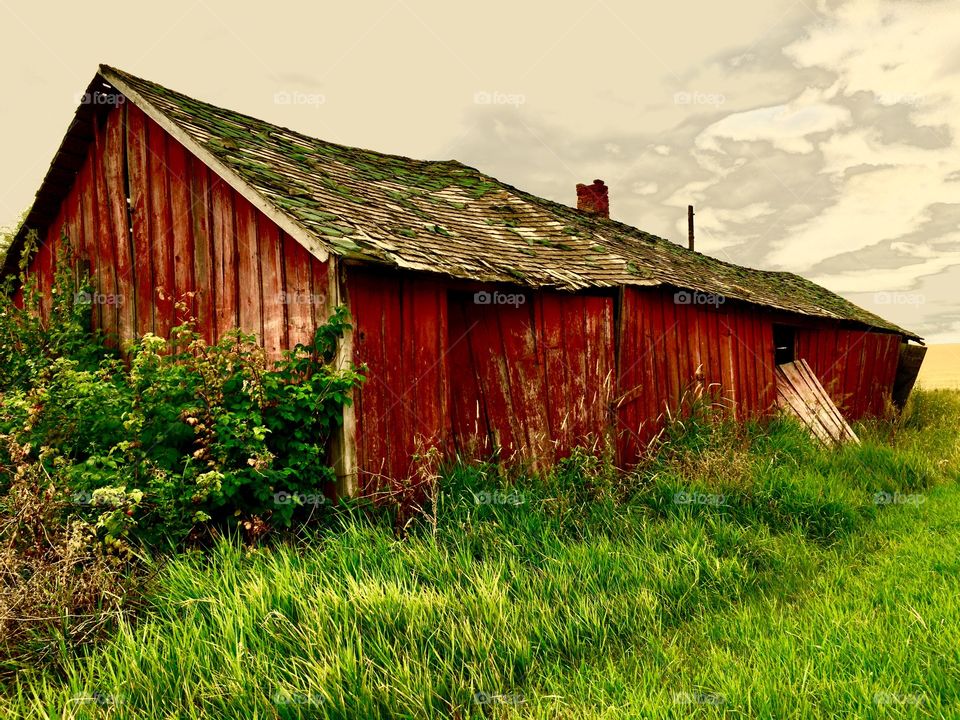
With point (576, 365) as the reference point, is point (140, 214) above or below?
above

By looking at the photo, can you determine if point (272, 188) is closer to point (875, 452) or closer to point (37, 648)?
point (37, 648)

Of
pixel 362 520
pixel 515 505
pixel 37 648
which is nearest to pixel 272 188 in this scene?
pixel 362 520

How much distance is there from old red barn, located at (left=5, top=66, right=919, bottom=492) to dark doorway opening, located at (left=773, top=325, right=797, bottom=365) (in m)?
3.27

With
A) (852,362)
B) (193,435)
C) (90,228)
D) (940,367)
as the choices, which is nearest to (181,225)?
(90,228)

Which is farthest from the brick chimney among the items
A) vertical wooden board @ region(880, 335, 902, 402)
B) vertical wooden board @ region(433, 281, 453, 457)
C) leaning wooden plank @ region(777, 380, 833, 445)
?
vertical wooden board @ region(433, 281, 453, 457)

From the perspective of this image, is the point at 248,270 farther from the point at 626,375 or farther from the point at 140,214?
the point at 626,375

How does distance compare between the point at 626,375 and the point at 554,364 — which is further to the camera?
the point at 626,375

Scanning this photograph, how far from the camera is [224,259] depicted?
651 cm

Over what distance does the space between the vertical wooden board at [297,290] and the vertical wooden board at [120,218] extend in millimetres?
2787

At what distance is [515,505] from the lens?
525 cm

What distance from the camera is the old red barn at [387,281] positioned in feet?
18.6

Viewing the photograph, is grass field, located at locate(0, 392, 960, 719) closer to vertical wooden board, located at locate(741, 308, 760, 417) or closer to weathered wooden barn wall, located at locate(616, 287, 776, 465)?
weathered wooden barn wall, located at locate(616, 287, 776, 465)

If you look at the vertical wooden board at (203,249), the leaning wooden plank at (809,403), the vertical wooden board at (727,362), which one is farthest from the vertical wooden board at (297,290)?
the leaning wooden plank at (809,403)

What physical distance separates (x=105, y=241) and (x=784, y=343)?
486 inches
